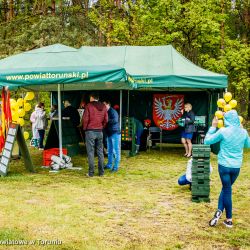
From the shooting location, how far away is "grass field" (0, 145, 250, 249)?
4840 millimetres

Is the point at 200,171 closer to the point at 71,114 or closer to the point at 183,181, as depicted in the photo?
the point at 183,181

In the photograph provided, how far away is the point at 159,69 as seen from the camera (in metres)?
12.0

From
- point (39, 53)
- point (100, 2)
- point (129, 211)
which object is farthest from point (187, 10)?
point (129, 211)

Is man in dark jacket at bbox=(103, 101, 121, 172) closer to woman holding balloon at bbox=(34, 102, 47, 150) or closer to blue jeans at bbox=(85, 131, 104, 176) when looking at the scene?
blue jeans at bbox=(85, 131, 104, 176)

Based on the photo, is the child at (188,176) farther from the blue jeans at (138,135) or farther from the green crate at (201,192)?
the blue jeans at (138,135)

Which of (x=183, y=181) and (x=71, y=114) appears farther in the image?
(x=71, y=114)

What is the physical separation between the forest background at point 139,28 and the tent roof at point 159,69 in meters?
5.51

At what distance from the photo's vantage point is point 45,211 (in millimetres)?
5957

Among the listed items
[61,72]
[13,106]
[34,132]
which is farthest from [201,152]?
[34,132]

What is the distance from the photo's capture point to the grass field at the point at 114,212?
4.84 meters

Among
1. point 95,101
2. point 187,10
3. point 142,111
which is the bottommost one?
point 142,111

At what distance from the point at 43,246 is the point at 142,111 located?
1073 centimetres

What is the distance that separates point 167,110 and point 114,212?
8.88 metres

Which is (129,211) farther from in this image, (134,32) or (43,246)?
(134,32)
